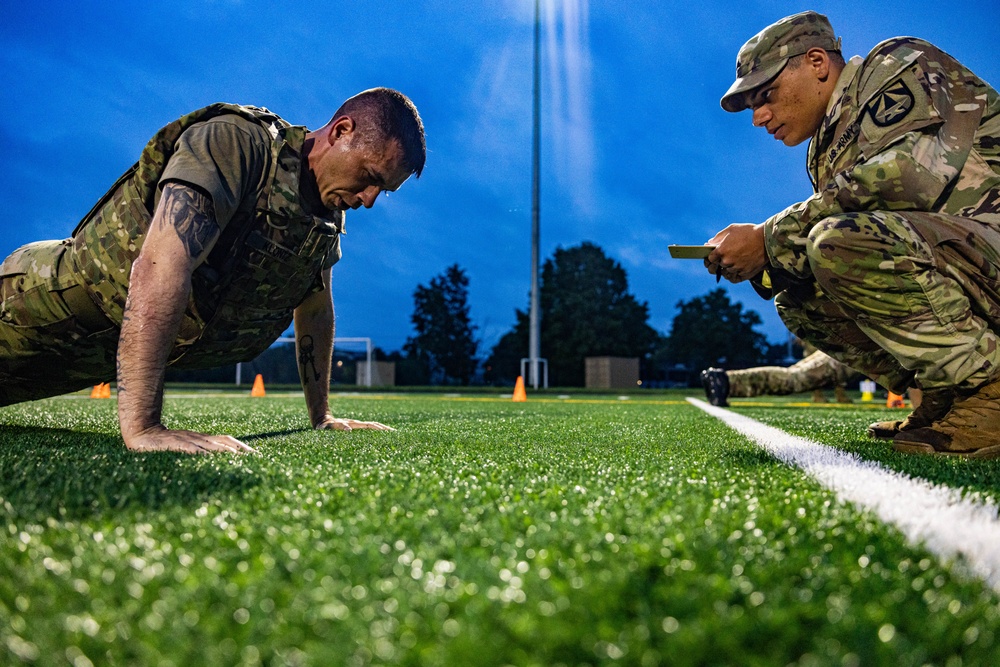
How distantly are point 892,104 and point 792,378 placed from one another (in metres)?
4.78

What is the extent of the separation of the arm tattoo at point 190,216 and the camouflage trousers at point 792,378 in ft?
18.8

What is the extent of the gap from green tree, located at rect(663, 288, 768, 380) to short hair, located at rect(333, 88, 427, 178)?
52.5m

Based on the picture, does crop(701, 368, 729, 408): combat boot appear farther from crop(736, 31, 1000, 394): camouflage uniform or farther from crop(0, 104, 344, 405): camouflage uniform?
crop(0, 104, 344, 405): camouflage uniform

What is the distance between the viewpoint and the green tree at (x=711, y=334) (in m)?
54.4

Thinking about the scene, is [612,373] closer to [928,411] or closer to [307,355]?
[928,411]

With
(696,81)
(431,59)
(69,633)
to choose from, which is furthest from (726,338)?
(431,59)

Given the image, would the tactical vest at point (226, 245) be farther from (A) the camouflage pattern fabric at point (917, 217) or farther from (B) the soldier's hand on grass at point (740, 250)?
(A) the camouflage pattern fabric at point (917, 217)

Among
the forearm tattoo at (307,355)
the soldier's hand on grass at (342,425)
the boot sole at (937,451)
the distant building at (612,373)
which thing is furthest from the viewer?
the distant building at (612,373)

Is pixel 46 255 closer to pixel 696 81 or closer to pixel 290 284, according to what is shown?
pixel 290 284

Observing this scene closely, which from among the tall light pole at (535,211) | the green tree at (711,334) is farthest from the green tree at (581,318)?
the tall light pole at (535,211)

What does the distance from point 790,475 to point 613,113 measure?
99.3 m

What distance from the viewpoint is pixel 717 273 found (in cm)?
279

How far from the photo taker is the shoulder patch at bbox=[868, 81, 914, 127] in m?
2.26

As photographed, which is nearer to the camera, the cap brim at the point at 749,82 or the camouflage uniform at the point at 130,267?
the camouflage uniform at the point at 130,267
